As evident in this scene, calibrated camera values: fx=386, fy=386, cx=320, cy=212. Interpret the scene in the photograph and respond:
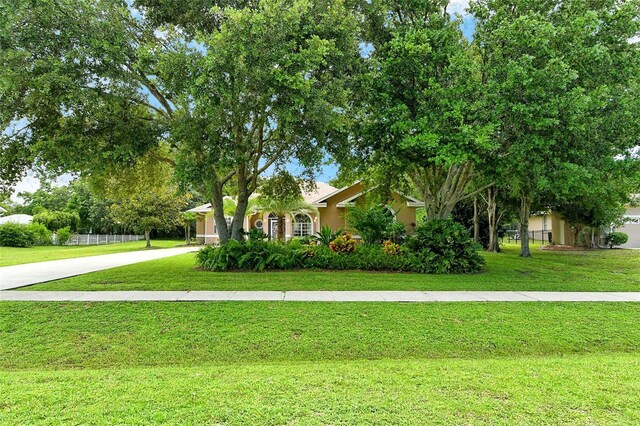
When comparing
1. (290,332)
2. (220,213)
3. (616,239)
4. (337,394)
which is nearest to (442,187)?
(220,213)

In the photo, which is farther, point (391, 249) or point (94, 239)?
point (94, 239)

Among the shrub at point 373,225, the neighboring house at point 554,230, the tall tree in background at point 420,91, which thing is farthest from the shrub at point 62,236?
the neighboring house at point 554,230

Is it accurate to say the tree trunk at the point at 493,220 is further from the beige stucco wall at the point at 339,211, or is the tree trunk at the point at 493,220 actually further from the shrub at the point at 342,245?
the shrub at the point at 342,245

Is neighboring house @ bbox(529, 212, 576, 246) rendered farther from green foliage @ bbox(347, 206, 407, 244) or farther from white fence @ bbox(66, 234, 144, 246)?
white fence @ bbox(66, 234, 144, 246)

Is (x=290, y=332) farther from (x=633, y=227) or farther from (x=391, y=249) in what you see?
(x=633, y=227)

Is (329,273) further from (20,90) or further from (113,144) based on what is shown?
(20,90)

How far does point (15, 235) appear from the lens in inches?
1148

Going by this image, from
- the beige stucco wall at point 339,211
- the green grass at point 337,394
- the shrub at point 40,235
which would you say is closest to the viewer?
the green grass at point 337,394

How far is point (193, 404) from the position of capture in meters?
3.82

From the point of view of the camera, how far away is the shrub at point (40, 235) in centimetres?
3075

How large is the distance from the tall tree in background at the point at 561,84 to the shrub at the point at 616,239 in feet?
70.6

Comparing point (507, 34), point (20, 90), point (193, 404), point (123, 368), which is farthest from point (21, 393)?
point (507, 34)

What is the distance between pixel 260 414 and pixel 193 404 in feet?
2.38

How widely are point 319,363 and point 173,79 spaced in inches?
323
